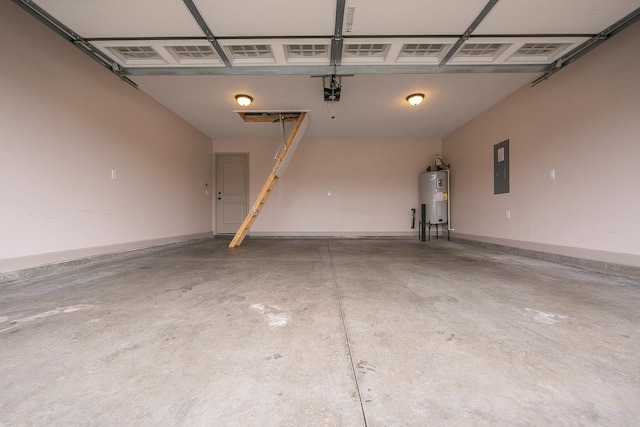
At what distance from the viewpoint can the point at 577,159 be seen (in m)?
3.33

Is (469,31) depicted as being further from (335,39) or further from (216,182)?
(216,182)

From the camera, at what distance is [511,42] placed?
9.22 ft

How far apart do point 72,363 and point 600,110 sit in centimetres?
521

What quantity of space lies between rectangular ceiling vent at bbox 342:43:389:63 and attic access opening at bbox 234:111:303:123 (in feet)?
7.48

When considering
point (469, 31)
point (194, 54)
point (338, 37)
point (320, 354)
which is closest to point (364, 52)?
point (338, 37)

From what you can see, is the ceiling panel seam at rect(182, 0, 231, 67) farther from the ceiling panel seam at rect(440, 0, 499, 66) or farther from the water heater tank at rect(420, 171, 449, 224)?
the water heater tank at rect(420, 171, 449, 224)

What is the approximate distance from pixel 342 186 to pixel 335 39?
182 inches

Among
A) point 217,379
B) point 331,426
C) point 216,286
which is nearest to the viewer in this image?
point 331,426

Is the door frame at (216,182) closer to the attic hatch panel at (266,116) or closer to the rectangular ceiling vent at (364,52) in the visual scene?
the attic hatch panel at (266,116)

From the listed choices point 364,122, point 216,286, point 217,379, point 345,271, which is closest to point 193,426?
point 217,379

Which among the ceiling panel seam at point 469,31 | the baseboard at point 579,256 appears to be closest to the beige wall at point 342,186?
the baseboard at point 579,256

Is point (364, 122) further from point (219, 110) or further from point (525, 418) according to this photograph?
point (525, 418)

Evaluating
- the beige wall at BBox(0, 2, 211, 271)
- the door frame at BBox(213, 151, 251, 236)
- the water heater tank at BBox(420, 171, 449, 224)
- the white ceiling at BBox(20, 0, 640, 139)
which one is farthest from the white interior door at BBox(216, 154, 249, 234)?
the water heater tank at BBox(420, 171, 449, 224)

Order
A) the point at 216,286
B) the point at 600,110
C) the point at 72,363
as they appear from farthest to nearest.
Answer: the point at 600,110 → the point at 216,286 → the point at 72,363
